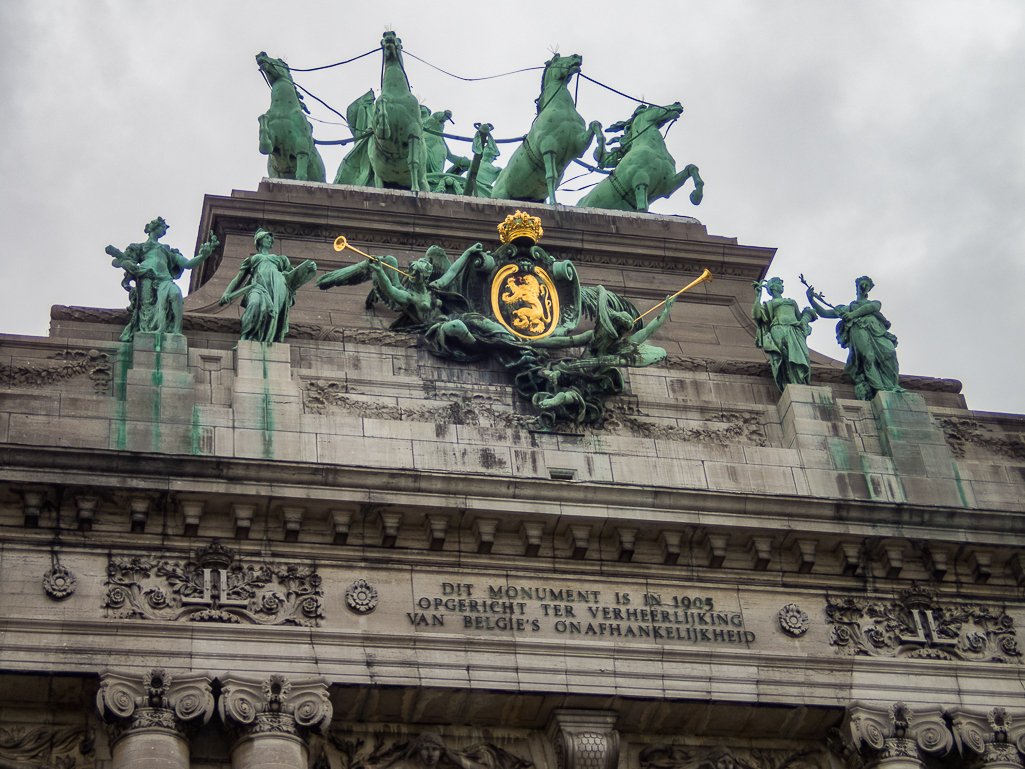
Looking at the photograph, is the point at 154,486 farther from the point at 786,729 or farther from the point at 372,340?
the point at 786,729

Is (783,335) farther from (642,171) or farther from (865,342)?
(642,171)

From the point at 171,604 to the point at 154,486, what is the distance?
4.02 feet

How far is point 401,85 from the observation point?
2875 centimetres

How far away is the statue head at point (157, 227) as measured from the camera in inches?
904

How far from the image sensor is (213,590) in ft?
64.8

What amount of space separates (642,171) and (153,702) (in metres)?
13.4

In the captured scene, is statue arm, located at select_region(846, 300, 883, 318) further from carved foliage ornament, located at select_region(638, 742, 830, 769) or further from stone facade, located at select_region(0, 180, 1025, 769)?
carved foliage ornament, located at select_region(638, 742, 830, 769)

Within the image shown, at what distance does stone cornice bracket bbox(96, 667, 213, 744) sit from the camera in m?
18.7

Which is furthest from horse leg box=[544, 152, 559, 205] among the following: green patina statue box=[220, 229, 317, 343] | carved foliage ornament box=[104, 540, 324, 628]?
carved foliage ornament box=[104, 540, 324, 628]

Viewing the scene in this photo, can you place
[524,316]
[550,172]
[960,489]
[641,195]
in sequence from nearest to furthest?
1. [960,489]
2. [524,316]
3. [550,172]
4. [641,195]

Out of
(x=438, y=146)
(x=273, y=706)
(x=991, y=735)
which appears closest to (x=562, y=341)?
(x=273, y=706)

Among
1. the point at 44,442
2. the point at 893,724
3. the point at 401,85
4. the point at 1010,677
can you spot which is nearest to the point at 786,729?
the point at 893,724

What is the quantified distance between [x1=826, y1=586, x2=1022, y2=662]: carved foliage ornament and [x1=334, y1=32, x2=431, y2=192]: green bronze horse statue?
978 centimetres

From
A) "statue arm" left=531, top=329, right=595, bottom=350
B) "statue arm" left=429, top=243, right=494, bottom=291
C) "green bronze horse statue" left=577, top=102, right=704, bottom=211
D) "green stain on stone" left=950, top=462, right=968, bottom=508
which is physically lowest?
"green stain on stone" left=950, top=462, right=968, bottom=508
